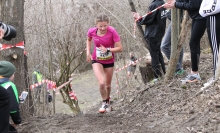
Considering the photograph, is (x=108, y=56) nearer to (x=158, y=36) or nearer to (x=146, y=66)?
(x=158, y=36)

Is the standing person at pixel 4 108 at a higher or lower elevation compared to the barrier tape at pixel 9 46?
lower

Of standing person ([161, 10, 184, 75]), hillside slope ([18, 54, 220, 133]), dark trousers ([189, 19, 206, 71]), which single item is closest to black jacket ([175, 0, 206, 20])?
dark trousers ([189, 19, 206, 71])

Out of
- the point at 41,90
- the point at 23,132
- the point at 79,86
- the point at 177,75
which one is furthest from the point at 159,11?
the point at 79,86

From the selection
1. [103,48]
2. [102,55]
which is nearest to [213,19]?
[103,48]

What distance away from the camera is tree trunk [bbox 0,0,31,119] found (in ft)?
16.9

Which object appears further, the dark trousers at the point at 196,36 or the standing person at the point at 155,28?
the standing person at the point at 155,28

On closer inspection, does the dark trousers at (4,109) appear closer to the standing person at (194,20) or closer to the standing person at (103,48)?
the standing person at (103,48)

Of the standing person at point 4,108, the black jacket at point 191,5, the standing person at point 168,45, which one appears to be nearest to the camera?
the standing person at point 4,108

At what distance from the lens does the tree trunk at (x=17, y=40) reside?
16.9 ft

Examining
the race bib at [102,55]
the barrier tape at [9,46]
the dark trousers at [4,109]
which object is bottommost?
the dark trousers at [4,109]

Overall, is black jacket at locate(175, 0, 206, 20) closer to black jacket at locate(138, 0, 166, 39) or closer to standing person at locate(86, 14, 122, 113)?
standing person at locate(86, 14, 122, 113)

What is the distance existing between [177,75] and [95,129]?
9.12 feet

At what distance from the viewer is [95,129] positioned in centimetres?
452

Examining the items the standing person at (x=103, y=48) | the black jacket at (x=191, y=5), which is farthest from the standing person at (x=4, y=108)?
the black jacket at (x=191, y=5)
